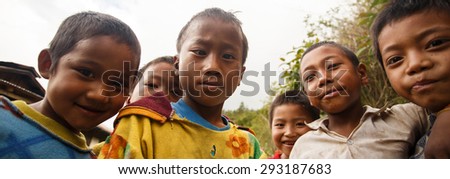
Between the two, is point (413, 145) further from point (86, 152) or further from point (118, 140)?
point (86, 152)

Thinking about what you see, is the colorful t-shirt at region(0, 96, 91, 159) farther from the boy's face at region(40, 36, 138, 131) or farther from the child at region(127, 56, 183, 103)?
the child at region(127, 56, 183, 103)

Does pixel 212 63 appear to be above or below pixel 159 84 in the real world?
above

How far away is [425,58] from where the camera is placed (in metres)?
0.65

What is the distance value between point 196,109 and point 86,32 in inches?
13.4

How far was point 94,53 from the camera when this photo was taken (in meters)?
0.74

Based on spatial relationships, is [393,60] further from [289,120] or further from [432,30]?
[289,120]

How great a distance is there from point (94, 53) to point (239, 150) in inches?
18.4

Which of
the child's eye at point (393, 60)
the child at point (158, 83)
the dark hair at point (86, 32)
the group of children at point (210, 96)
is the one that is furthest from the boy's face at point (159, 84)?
the child's eye at point (393, 60)

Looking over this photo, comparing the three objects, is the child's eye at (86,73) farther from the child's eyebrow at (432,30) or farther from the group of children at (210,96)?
the child's eyebrow at (432,30)

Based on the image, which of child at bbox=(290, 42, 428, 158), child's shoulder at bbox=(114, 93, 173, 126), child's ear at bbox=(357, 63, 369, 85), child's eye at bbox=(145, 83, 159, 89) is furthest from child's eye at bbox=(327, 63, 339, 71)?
child's eye at bbox=(145, 83, 159, 89)

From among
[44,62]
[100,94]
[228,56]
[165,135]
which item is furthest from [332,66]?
[44,62]

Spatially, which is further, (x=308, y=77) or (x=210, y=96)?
(x=308, y=77)

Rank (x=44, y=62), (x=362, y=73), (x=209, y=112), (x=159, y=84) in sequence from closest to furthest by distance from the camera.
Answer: (x=44, y=62) → (x=209, y=112) → (x=362, y=73) → (x=159, y=84)

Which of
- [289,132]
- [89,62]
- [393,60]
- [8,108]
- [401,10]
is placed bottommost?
[289,132]
